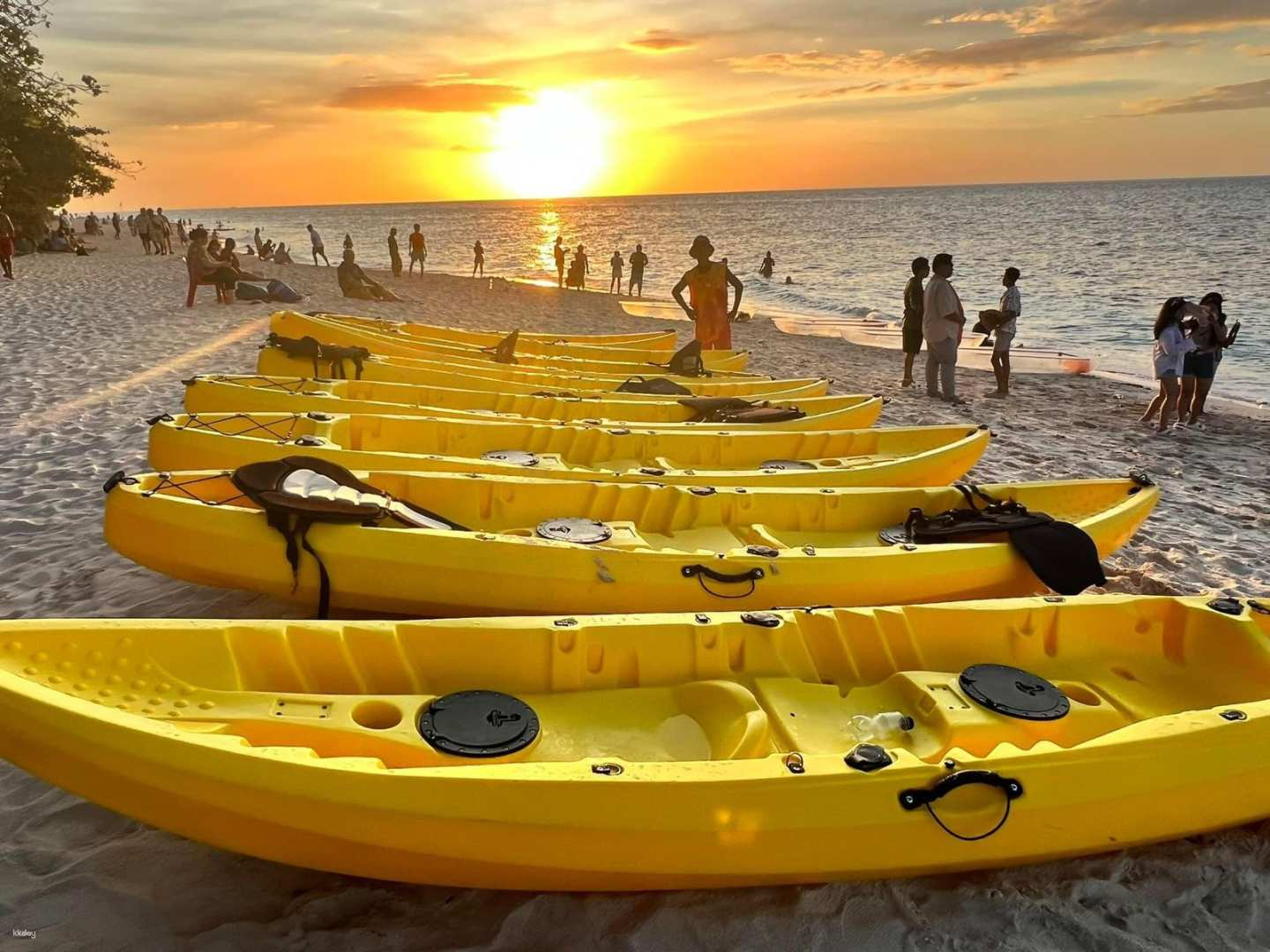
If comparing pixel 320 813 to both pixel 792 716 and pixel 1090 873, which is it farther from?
pixel 1090 873

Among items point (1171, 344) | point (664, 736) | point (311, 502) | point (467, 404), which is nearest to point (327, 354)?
point (467, 404)

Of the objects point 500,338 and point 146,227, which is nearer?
point 500,338

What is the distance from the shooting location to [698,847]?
7.50 feet

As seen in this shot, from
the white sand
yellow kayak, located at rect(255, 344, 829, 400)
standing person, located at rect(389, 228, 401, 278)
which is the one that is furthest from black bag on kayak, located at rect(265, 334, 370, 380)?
standing person, located at rect(389, 228, 401, 278)

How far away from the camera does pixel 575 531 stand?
4.30 metres

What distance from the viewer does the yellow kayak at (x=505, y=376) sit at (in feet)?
24.7

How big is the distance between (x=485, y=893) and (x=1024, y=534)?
3.26 metres

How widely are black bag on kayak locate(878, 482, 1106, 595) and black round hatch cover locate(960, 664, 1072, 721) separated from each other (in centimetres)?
108

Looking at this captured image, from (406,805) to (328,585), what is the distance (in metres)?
1.77

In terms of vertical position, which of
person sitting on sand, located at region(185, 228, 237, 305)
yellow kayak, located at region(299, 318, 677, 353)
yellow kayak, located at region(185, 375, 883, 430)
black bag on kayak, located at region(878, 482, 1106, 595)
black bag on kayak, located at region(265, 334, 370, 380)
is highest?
person sitting on sand, located at region(185, 228, 237, 305)

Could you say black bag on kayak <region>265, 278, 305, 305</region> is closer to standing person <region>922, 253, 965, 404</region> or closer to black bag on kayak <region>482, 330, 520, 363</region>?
black bag on kayak <region>482, 330, 520, 363</region>

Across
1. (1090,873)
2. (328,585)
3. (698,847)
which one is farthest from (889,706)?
(328,585)

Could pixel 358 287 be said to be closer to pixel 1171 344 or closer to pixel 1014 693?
pixel 1171 344

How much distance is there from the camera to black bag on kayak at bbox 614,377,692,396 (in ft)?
26.3
